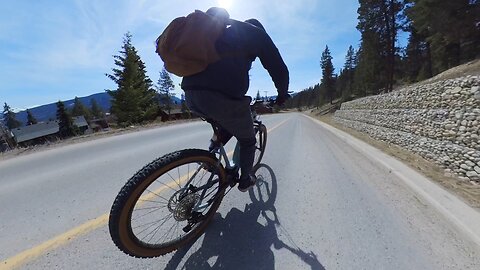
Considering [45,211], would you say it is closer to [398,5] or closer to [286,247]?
[286,247]

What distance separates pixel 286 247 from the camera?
2406 millimetres

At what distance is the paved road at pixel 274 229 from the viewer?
218cm

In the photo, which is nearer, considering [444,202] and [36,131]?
[444,202]

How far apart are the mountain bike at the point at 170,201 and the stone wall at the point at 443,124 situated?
4940 millimetres

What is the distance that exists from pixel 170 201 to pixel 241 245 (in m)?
0.80

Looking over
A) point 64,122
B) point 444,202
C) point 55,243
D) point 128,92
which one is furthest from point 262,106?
point 64,122

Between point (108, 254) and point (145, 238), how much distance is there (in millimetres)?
313

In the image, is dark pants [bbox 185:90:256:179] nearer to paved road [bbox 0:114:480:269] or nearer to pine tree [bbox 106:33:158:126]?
paved road [bbox 0:114:480:269]

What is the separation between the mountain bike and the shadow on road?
146 mm

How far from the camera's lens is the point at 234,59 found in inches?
90.4

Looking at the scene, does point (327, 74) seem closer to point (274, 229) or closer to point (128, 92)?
point (128, 92)

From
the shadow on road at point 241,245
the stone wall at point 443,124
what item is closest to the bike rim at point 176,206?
the shadow on road at point 241,245

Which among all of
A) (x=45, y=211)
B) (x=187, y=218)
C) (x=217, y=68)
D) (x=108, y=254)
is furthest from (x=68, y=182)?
(x=217, y=68)

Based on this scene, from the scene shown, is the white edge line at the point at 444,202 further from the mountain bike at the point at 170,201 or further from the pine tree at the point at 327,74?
the pine tree at the point at 327,74
